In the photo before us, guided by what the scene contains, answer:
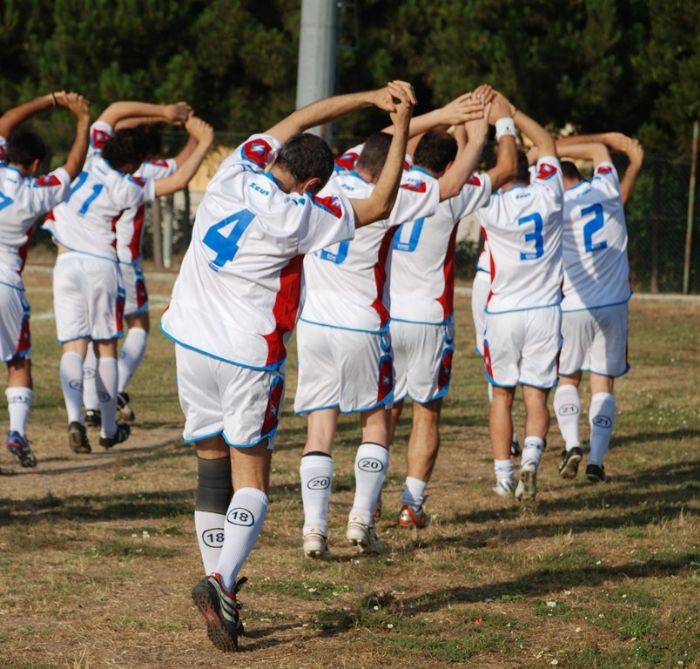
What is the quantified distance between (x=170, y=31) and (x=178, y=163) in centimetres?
1888

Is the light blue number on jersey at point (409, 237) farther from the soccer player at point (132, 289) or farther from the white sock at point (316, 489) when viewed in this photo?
the soccer player at point (132, 289)

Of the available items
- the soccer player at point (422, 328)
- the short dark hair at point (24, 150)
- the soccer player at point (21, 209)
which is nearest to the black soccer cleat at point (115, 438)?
the soccer player at point (21, 209)

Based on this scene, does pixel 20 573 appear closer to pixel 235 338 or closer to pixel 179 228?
pixel 235 338

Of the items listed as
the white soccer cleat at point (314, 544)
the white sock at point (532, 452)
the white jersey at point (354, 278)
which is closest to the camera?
the white soccer cleat at point (314, 544)

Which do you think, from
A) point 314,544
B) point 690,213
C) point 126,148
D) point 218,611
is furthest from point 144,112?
point 690,213

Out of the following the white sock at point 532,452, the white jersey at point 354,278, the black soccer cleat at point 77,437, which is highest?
the white jersey at point 354,278

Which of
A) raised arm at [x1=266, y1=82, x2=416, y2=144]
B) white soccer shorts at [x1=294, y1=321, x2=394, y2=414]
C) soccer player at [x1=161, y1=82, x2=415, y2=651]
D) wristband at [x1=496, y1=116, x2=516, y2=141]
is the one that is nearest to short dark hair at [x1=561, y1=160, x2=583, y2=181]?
wristband at [x1=496, y1=116, x2=516, y2=141]

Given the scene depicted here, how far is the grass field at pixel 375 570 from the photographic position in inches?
242

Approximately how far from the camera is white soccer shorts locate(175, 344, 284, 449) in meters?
6.14

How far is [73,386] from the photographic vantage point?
11164mm

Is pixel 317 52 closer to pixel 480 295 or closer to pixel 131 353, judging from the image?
pixel 480 295

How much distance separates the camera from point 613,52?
25.7 meters

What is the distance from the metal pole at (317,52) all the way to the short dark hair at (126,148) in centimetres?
235

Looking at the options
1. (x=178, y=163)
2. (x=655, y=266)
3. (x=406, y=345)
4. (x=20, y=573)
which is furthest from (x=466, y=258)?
(x=20, y=573)
